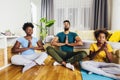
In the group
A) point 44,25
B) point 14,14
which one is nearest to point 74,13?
point 44,25

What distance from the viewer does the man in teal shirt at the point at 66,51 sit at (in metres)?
3.51

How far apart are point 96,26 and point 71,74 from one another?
402 centimetres

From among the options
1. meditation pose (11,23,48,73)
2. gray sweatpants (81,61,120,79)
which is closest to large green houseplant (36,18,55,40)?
meditation pose (11,23,48,73)

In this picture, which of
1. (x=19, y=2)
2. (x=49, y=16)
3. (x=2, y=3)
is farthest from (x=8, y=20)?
(x=49, y=16)

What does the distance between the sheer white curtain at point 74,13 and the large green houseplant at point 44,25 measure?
0.44 meters

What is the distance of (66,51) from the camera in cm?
377

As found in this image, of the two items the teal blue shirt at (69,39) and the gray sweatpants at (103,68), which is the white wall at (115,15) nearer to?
the teal blue shirt at (69,39)

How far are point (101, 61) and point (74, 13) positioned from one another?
3.92 meters

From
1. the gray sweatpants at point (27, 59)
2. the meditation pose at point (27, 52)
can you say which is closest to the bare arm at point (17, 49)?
the meditation pose at point (27, 52)

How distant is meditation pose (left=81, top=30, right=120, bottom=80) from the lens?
2.77 m

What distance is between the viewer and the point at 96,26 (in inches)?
258

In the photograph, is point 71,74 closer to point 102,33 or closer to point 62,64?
point 62,64

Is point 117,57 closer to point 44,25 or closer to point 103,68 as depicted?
point 103,68

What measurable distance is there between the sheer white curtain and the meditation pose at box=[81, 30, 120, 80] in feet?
11.9
